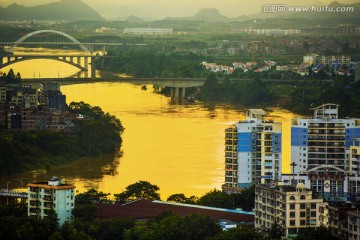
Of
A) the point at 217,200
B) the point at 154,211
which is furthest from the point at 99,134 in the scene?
the point at 154,211

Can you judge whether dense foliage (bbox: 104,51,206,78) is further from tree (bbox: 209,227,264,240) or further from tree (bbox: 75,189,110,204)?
tree (bbox: 209,227,264,240)

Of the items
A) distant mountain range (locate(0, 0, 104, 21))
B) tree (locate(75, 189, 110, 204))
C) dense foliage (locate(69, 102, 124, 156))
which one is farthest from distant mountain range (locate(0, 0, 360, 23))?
tree (locate(75, 189, 110, 204))

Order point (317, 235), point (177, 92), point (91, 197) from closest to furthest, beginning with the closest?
point (317, 235) → point (91, 197) → point (177, 92)

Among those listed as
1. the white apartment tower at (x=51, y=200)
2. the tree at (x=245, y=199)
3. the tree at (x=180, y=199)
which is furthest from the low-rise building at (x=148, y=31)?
the white apartment tower at (x=51, y=200)

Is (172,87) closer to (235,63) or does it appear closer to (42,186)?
(235,63)

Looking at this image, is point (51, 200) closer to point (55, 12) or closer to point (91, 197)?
point (91, 197)

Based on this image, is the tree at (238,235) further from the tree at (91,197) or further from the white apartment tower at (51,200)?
the tree at (91,197)
